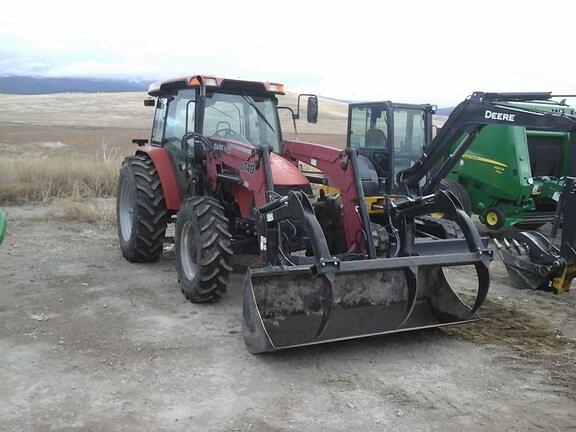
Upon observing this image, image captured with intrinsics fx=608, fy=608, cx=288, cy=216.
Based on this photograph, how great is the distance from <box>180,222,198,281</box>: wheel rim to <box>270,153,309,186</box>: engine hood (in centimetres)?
104

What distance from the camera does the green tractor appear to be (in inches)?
388

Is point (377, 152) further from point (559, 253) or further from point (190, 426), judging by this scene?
point (190, 426)

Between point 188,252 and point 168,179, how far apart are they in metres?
1.28

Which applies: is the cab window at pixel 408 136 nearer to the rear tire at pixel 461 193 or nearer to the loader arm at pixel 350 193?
the rear tire at pixel 461 193

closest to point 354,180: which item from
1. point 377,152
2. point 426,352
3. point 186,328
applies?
point 426,352

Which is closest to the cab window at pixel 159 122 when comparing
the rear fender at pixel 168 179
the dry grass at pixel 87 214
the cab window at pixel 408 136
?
the rear fender at pixel 168 179

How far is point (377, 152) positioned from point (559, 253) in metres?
4.41

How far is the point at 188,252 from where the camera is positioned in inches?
244

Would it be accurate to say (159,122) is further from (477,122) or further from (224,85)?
(477,122)

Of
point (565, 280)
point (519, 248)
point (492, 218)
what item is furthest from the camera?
point (492, 218)

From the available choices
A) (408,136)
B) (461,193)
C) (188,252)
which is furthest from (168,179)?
(461,193)

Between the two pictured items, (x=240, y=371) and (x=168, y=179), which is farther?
(x=168, y=179)

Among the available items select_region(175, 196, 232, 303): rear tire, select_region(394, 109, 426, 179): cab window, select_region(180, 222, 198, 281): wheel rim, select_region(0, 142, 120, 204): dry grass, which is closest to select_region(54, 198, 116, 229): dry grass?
select_region(0, 142, 120, 204): dry grass

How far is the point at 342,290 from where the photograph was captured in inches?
211
